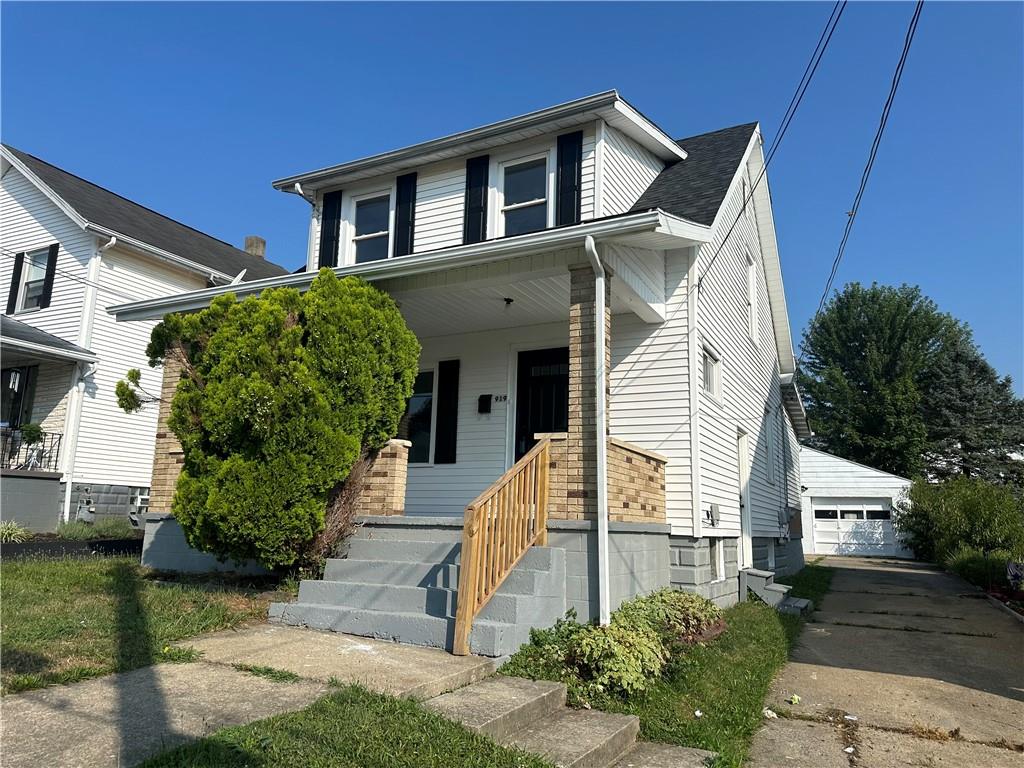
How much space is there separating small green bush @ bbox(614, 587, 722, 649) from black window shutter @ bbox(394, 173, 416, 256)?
6.01 metres

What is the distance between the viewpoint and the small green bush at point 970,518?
1517cm

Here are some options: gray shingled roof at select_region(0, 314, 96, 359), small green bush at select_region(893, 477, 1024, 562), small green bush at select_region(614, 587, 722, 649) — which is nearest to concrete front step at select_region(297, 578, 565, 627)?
small green bush at select_region(614, 587, 722, 649)

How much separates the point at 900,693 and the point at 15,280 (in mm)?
18024

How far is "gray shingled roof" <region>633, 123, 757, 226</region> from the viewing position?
8.78 meters

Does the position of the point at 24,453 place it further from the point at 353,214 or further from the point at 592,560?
the point at 592,560

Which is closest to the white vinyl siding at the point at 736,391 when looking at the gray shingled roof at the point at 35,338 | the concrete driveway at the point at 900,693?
the concrete driveway at the point at 900,693

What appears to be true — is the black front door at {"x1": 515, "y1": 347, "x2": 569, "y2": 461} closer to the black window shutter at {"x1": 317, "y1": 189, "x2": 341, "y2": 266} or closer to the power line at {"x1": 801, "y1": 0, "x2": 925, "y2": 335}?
the black window shutter at {"x1": 317, "y1": 189, "x2": 341, "y2": 266}

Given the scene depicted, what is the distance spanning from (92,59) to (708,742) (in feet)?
37.0

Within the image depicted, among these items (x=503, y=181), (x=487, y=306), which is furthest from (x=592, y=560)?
(x=503, y=181)

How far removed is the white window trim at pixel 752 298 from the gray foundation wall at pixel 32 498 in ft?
43.4

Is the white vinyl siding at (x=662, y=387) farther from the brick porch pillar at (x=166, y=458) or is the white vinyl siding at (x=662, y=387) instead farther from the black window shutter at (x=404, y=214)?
the brick porch pillar at (x=166, y=458)

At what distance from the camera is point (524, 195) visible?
970cm

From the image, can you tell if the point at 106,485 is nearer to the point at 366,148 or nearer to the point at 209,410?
the point at 366,148

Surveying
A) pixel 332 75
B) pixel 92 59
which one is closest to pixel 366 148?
pixel 332 75
